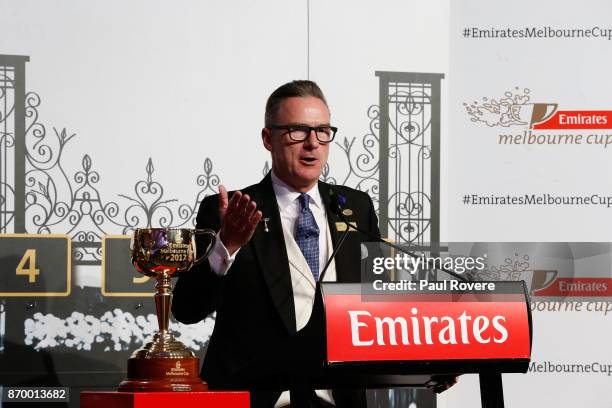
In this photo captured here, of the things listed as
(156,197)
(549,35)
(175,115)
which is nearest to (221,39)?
(175,115)

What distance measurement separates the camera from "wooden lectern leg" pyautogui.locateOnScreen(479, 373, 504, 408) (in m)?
1.92

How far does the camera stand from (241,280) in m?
2.69

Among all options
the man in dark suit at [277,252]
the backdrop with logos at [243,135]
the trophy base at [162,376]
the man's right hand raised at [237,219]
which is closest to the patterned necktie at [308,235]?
the man in dark suit at [277,252]

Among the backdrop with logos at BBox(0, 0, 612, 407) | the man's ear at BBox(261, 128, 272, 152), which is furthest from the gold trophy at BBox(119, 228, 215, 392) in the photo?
the backdrop with logos at BBox(0, 0, 612, 407)

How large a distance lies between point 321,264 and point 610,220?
84.1 inches

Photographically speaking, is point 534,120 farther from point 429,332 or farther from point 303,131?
point 429,332

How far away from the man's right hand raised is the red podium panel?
1.32 ft

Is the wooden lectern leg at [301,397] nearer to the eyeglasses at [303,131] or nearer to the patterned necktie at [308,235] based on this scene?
the patterned necktie at [308,235]

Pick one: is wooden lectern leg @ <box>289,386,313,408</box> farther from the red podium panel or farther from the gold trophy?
the gold trophy

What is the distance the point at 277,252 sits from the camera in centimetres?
267

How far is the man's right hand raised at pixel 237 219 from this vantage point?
2254mm

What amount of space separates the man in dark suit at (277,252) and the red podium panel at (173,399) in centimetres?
15

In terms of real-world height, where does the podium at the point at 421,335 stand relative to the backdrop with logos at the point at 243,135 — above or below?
below

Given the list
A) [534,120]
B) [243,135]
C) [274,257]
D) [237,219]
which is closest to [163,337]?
[237,219]
